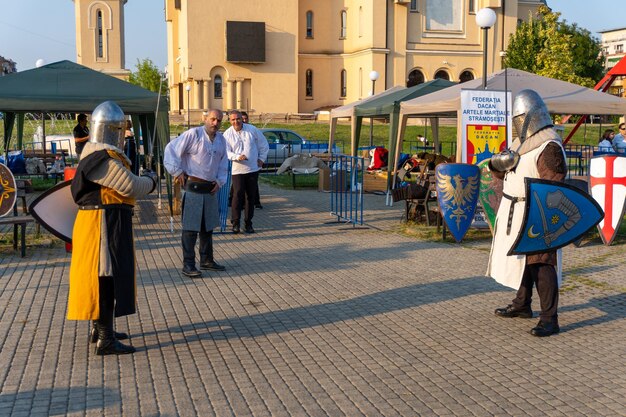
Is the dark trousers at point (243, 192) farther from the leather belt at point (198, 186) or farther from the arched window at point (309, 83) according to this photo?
the arched window at point (309, 83)

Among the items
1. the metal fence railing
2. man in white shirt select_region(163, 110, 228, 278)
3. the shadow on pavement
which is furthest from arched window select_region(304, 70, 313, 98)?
the shadow on pavement

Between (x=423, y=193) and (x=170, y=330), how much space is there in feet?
24.4

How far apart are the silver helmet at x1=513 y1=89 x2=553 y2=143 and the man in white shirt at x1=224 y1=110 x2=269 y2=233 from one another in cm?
624

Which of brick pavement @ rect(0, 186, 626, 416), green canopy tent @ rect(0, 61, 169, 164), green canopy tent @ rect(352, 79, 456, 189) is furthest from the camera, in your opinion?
green canopy tent @ rect(352, 79, 456, 189)

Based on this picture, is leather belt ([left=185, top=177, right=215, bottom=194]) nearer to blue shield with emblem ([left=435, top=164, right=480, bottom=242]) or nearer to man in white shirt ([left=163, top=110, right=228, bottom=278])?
man in white shirt ([left=163, top=110, right=228, bottom=278])

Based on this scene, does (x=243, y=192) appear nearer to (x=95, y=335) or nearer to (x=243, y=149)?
(x=243, y=149)

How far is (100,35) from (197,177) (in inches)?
3157

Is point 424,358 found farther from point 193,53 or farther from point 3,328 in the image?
point 193,53

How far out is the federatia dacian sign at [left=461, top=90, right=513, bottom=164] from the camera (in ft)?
40.2

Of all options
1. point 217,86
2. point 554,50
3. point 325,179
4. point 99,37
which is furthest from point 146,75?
point 325,179

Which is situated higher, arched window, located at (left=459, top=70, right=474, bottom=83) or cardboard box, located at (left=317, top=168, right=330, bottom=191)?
arched window, located at (left=459, top=70, right=474, bottom=83)

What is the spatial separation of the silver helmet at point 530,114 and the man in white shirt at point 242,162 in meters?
6.24

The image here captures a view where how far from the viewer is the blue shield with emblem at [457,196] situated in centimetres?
1000

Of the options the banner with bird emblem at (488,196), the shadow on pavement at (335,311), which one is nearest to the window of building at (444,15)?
the banner with bird emblem at (488,196)
